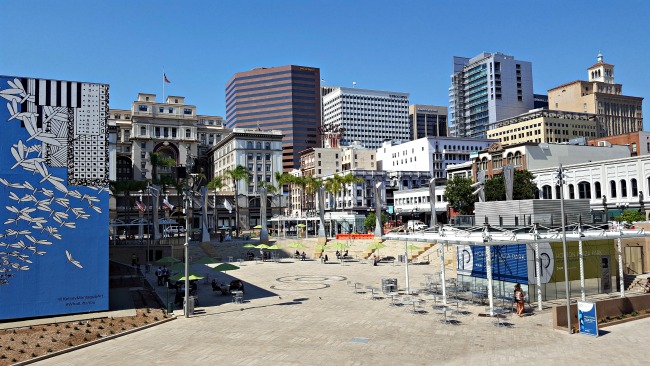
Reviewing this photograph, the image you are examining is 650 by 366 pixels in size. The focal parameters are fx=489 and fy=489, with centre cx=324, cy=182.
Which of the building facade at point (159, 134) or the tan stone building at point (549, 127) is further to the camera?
the tan stone building at point (549, 127)

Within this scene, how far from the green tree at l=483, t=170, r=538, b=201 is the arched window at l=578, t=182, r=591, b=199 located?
5.86 m

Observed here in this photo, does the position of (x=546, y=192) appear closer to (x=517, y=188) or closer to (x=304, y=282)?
(x=517, y=188)

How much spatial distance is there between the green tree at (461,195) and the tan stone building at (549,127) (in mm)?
88108

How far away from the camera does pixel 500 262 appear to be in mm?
31000

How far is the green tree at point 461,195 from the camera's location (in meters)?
84.2

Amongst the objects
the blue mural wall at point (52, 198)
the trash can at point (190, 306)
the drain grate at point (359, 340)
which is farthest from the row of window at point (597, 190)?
the blue mural wall at point (52, 198)

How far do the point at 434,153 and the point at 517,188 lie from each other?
214 feet

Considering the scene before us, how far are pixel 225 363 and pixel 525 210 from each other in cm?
2170

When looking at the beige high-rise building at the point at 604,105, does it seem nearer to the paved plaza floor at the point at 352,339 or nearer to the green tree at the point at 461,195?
the green tree at the point at 461,195

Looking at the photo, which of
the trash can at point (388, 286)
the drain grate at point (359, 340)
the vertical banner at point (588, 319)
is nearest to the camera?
the drain grate at point (359, 340)

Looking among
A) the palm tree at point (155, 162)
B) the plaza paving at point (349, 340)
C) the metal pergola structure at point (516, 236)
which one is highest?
the palm tree at point (155, 162)

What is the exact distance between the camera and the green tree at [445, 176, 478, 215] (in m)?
84.2

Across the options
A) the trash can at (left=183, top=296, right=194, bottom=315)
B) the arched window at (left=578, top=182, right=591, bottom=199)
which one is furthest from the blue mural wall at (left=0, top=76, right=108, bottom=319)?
the arched window at (left=578, top=182, right=591, bottom=199)

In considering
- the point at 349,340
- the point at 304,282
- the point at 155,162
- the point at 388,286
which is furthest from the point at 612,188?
the point at 155,162
